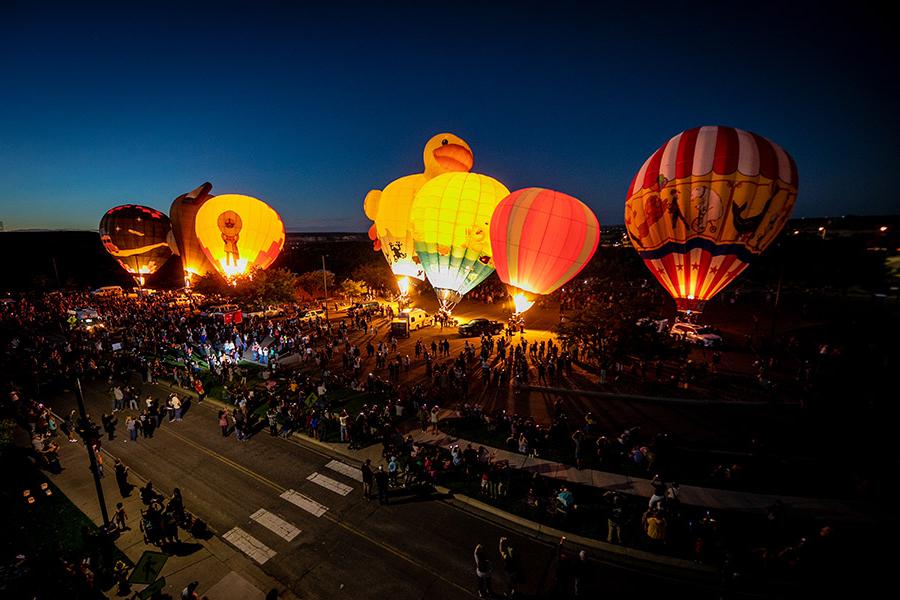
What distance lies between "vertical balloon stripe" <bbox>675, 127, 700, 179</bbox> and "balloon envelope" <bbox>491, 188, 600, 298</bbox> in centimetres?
377

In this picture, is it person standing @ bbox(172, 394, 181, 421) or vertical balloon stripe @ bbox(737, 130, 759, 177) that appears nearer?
person standing @ bbox(172, 394, 181, 421)

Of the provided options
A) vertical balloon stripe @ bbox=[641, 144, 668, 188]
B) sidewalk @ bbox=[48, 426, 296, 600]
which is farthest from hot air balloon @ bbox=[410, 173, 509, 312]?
sidewalk @ bbox=[48, 426, 296, 600]

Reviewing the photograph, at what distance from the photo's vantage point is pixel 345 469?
11.0 meters

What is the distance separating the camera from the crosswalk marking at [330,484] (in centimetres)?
1004

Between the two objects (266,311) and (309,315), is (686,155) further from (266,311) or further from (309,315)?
(266,311)

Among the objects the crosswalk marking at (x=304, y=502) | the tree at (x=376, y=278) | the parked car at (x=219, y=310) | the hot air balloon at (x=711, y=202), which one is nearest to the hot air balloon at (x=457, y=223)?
the hot air balloon at (x=711, y=202)

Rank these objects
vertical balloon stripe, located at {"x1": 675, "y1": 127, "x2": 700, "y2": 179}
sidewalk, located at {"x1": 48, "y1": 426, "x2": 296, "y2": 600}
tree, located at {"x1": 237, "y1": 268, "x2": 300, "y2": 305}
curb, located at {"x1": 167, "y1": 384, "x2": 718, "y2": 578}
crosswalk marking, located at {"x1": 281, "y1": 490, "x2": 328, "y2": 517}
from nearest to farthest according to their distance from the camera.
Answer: sidewalk, located at {"x1": 48, "y1": 426, "x2": 296, "y2": 600}
curb, located at {"x1": 167, "y1": 384, "x2": 718, "y2": 578}
crosswalk marking, located at {"x1": 281, "y1": 490, "x2": 328, "y2": 517}
vertical balloon stripe, located at {"x1": 675, "y1": 127, "x2": 700, "y2": 179}
tree, located at {"x1": 237, "y1": 268, "x2": 300, "y2": 305}

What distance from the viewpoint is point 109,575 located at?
7383 mm

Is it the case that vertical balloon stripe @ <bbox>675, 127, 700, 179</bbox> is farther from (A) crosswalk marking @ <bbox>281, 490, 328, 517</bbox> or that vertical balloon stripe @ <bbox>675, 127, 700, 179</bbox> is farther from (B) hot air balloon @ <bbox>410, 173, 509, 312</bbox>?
(A) crosswalk marking @ <bbox>281, 490, 328, 517</bbox>

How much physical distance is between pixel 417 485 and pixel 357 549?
2.19m

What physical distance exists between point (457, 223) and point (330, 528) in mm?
14383

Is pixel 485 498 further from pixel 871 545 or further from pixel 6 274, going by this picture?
pixel 6 274

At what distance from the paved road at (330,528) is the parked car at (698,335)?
1548 cm

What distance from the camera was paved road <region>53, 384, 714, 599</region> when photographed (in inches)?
288
